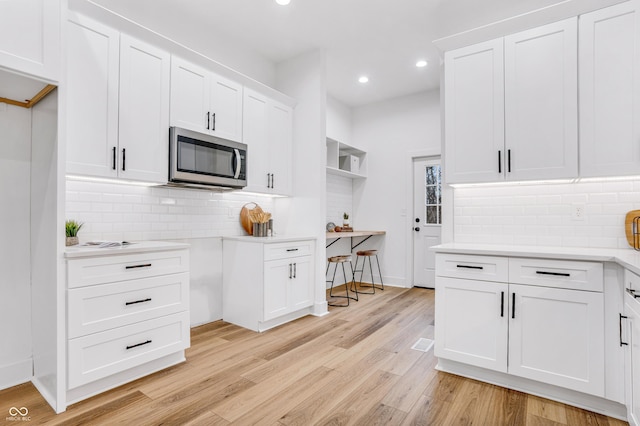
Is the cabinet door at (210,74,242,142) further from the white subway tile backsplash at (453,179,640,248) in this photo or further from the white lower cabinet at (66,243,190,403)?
the white subway tile backsplash at (453,179,640,248)

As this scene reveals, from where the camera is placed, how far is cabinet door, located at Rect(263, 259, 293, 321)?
325cm

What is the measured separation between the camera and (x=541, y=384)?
2096mm

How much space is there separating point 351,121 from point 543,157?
4001 mm

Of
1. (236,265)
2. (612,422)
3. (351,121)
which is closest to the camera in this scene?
(612,422)

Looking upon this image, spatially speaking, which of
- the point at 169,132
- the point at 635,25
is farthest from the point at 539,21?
the point at 169,132

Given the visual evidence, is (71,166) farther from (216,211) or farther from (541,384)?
(541,384)

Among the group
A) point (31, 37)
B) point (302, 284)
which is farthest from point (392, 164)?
point (31, 37)

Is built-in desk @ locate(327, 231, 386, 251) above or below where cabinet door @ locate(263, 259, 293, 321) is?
above

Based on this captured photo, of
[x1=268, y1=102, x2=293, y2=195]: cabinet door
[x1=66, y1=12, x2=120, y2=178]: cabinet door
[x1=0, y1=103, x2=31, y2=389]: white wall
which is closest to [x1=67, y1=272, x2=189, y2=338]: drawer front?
[x1=0, y1=103, x2=31, y2=389]: white wall

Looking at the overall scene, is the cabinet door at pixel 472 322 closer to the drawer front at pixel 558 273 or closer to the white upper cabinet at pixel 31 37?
the drawer front at pixel 558 273

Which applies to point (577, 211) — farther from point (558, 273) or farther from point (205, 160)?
point (205, 160)

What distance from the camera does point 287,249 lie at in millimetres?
3486

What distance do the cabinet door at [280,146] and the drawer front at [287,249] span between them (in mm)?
660

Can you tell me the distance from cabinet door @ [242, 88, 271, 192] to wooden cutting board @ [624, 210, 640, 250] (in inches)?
121
